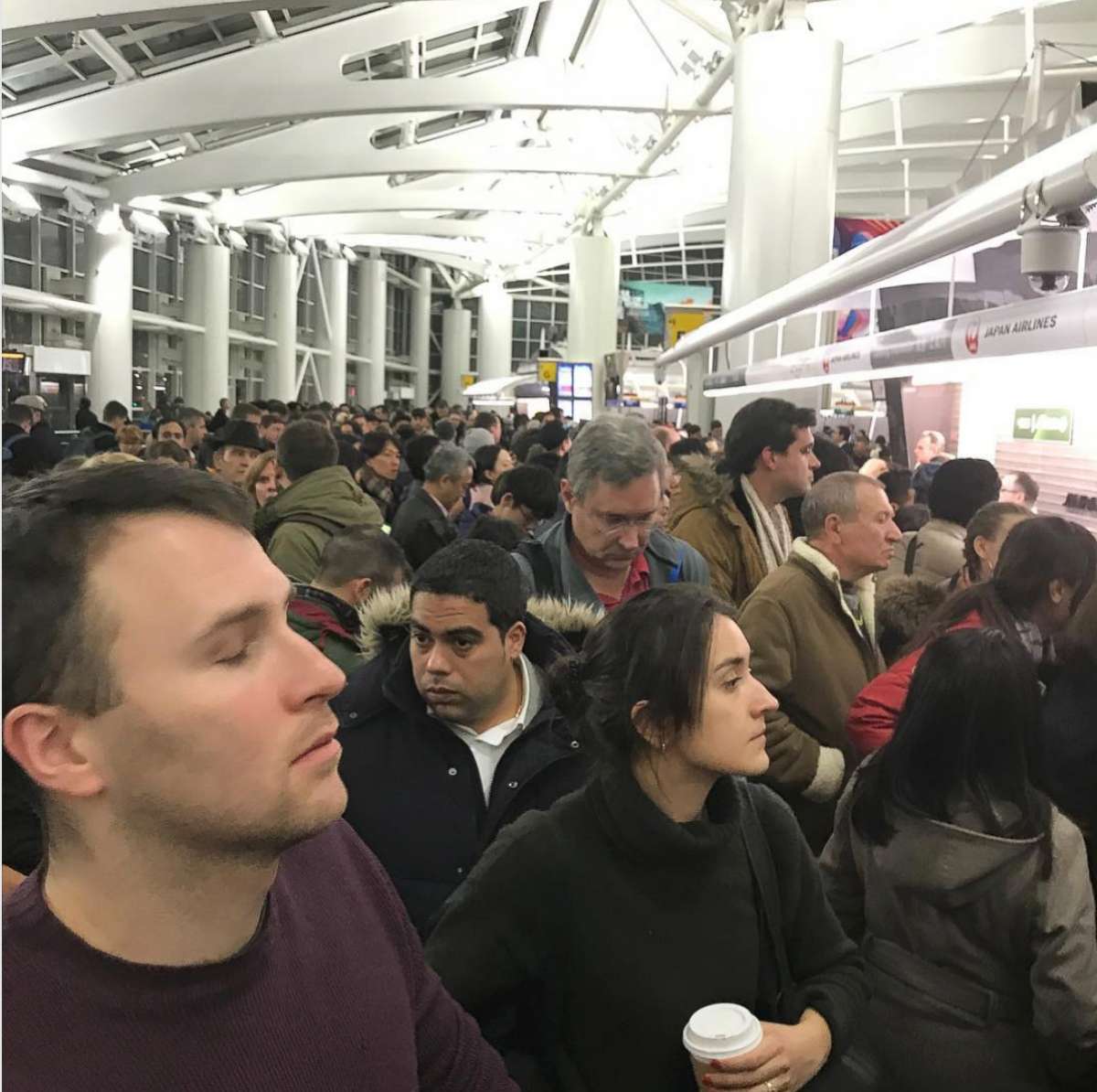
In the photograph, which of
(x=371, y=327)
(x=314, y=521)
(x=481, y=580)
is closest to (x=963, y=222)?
(x=481, y=580)

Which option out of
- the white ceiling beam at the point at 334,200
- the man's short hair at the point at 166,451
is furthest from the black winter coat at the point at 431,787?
the white ceiling beam at the point at 334,200

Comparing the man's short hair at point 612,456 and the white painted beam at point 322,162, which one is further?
the white painted beam at point 322,162

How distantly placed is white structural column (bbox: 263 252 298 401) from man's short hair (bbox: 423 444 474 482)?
24060mm

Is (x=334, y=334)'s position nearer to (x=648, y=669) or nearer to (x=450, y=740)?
(x=450, y=740)

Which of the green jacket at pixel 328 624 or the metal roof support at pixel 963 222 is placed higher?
the metal roof support at pixel 963 222

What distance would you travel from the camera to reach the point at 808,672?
3.26m

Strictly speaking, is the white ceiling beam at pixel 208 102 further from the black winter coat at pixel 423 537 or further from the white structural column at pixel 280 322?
the white structural column at pixel 280 322

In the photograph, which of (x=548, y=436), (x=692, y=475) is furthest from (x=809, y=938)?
(x=548, y=436)

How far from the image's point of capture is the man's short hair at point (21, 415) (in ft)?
31.2

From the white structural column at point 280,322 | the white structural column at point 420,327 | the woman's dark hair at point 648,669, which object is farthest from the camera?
the white structural column at point 420,327

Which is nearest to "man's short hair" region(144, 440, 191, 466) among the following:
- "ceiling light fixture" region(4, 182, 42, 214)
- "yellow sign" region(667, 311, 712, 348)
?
"yellow sign" region(667, 311, 712, 348)

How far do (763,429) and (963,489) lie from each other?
938mm

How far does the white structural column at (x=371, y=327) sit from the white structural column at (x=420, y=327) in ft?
16.6

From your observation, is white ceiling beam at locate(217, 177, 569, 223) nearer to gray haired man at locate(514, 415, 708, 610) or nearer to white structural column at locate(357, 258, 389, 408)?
white structural column at locate(357, 258, 389, 408)
